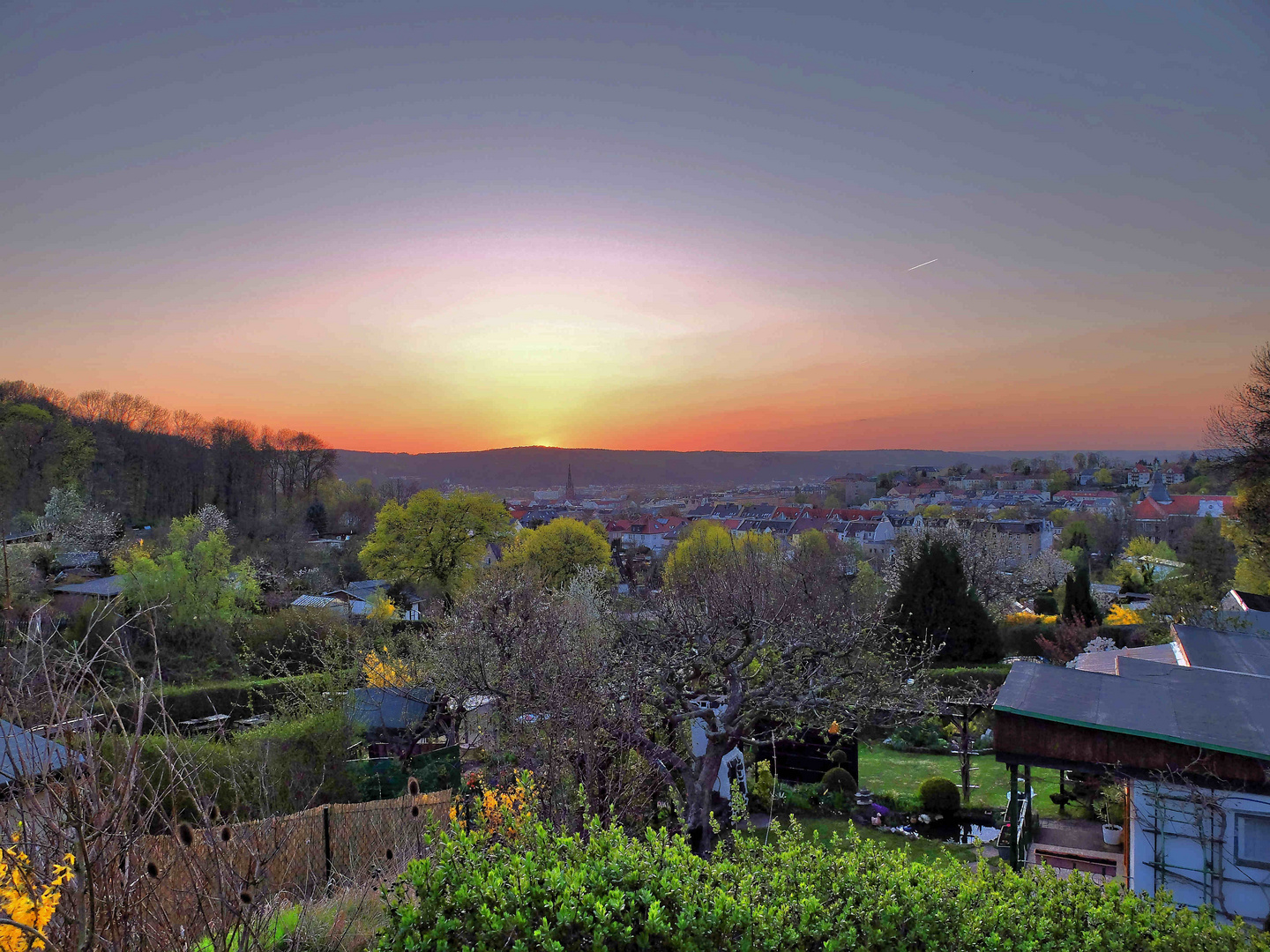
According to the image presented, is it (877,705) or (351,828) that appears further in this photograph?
(877,705)

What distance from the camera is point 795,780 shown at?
44.7ft

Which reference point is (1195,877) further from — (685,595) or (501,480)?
(501,480)

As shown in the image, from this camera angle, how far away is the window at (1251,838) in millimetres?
6449

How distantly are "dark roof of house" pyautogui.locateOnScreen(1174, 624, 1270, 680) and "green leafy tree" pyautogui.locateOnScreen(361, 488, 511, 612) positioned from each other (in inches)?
933

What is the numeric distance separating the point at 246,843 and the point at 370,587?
34609 millimetres

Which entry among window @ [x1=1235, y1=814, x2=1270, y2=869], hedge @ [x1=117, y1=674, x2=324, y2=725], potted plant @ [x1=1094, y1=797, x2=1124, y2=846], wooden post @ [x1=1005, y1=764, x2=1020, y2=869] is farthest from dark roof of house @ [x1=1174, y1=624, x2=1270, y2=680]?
hedge @ [x1=117, y1=674, x2=324, y2=725]

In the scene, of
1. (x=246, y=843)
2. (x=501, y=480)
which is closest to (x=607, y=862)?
(x=246, y=843)

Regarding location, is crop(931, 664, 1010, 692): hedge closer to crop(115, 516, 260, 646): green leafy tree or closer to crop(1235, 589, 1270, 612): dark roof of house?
crop(1235, 589, 1270, 612): dark roof of house

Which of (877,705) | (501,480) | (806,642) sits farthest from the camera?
(501,480)

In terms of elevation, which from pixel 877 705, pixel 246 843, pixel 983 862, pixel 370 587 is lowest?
pixel 370 587

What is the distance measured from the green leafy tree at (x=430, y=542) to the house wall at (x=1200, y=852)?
25373 millimetres

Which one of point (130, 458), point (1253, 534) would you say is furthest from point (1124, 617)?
point (130, 458)

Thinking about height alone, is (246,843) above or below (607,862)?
above

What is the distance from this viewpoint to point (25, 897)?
2660mm
